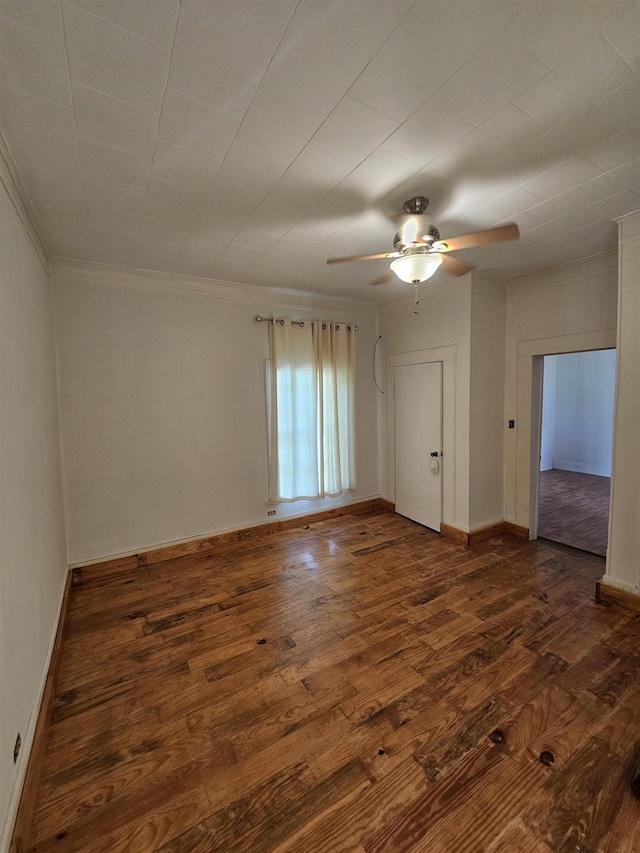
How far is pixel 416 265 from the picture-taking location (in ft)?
6.59

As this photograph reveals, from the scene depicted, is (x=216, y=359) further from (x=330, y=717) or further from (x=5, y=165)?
(x=330, y=717)

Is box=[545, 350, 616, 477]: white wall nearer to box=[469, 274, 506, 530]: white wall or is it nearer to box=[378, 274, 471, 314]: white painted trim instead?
box=[469, 274, 506, 530]: white wall

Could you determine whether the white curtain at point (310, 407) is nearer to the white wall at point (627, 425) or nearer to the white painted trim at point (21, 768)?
the white painted trim at point (21, 768)

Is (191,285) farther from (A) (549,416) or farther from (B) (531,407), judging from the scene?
(A) (549,416)

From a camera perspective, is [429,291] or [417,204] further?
[429,291]

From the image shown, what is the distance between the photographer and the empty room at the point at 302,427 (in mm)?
1222

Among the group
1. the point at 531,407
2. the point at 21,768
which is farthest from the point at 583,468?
the point at 21,768

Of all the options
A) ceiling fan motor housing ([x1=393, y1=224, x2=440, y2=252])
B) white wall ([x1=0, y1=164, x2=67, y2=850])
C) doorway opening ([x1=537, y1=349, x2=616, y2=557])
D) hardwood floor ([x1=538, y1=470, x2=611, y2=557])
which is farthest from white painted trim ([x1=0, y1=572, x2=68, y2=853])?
doorway opening ([x1=537, y1=349, x2=616, y2=557])

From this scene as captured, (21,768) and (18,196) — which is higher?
(18,196)

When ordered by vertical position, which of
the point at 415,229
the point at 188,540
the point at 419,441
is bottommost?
the point at 188,540

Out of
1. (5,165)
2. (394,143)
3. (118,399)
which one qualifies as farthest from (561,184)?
(118,399)

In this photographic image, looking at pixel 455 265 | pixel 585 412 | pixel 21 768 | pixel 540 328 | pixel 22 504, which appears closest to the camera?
pixel 21 768

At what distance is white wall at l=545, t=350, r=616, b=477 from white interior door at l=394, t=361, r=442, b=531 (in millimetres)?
4376

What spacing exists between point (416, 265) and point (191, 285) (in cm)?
237
